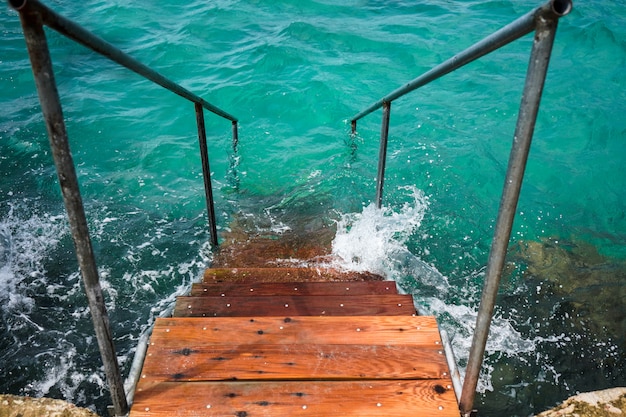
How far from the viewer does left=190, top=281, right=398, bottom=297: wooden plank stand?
3.23 meters

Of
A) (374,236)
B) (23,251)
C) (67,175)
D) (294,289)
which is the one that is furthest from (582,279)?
(23,251)

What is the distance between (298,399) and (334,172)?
5174 mm

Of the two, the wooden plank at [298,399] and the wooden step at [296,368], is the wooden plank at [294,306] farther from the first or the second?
the wooden plank at [298,399]

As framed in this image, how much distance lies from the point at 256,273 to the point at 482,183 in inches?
169

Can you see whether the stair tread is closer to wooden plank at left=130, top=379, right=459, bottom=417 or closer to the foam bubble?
the foam bubble

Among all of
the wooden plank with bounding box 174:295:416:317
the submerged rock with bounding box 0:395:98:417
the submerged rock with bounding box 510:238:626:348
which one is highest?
the wooden plank with bounding box 174:295:416:317

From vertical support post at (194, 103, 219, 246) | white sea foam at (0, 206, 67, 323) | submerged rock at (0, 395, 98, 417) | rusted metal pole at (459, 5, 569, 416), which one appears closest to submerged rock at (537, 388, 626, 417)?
rusted metal pole at (459, 5, 569, 416)

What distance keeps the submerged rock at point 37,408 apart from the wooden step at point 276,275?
121 centimetres

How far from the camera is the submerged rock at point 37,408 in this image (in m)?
2.79

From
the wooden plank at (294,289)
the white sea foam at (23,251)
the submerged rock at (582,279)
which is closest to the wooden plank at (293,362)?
the wooden plank at (294,289)

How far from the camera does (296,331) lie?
2.52 m

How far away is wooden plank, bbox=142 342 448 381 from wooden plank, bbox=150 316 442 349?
0.04 m

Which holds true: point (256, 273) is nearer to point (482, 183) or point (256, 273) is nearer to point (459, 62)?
point (459, 62)

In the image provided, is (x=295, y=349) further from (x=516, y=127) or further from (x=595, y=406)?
(x=595, y=406)
